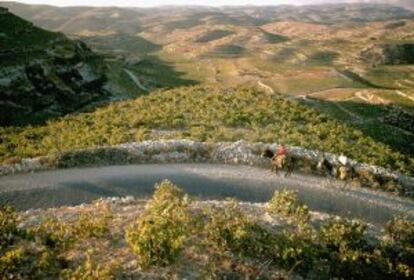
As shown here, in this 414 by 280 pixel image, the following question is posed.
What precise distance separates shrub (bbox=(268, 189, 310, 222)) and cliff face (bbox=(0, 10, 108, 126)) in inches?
2007

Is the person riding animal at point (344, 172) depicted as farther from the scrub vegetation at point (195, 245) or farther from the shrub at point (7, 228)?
the shrub at point (7, 228)

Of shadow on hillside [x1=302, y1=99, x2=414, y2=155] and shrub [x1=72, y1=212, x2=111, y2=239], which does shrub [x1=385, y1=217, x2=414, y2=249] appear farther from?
shadow on hillside [x1=302, y1=99, x2=414, y2=155]

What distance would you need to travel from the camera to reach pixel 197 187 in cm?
3291

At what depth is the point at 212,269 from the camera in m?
20.9

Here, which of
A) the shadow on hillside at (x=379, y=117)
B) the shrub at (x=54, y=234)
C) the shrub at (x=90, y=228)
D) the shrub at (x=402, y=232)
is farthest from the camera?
the shadow on hillside at (x=379, y=117)

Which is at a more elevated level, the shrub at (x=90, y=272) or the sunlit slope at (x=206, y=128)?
the shrub at (x=90, y=272)

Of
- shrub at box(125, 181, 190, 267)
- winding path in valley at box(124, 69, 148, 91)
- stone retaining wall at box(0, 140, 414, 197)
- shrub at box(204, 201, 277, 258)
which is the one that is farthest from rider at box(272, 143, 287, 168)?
winding path in valley at box(124, 69, 148, 91)

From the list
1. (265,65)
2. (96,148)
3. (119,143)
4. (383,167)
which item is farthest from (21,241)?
(265,65)

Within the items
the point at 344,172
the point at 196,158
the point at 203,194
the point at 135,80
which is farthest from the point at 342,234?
the point at 135,80

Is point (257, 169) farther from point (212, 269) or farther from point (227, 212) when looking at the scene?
point (212, 269)

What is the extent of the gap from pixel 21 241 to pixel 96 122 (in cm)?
2959

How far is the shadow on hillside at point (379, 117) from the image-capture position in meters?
75.7

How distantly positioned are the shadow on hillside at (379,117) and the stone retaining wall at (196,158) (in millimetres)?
36194

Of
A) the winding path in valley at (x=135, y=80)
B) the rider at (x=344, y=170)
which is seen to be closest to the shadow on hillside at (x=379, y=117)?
the rider at (x=344, y=170)
